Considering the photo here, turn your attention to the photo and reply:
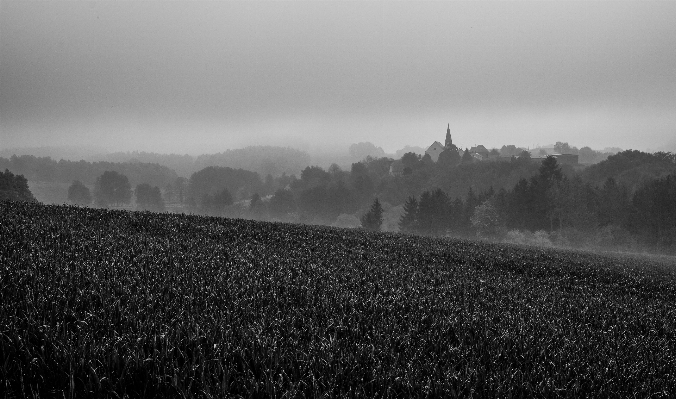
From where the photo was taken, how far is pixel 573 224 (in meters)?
75.1

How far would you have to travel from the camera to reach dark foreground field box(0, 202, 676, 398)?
2.79 meters

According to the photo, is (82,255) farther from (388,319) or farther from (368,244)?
(368,244)

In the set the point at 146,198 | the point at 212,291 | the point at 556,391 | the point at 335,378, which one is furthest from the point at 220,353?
the point at 146,198

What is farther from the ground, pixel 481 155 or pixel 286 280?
pixel 481 155

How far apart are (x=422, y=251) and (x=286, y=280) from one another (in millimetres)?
7475

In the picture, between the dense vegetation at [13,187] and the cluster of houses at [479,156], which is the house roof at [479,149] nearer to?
the cluster of houses at [479,156]

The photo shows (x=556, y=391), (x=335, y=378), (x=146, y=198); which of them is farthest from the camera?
(x=146, y=198)

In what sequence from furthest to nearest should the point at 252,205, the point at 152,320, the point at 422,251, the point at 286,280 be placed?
the point at 252,205, the point at 422,251, the point at 286,280, the point at 152,320

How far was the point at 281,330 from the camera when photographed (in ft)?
12.4

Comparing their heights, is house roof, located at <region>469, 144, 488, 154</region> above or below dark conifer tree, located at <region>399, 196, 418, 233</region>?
above

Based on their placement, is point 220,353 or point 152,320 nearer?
point 220,353

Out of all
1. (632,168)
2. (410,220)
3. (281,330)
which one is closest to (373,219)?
(410,220)

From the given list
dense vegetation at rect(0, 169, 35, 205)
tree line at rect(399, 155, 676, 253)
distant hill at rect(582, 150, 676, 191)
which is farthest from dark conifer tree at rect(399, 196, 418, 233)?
dense vegetation at rect(0, 169, 35, 205)

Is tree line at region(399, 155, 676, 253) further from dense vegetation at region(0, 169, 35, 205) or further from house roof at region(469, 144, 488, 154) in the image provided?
house roof at region(469, 144, 488, 154)
